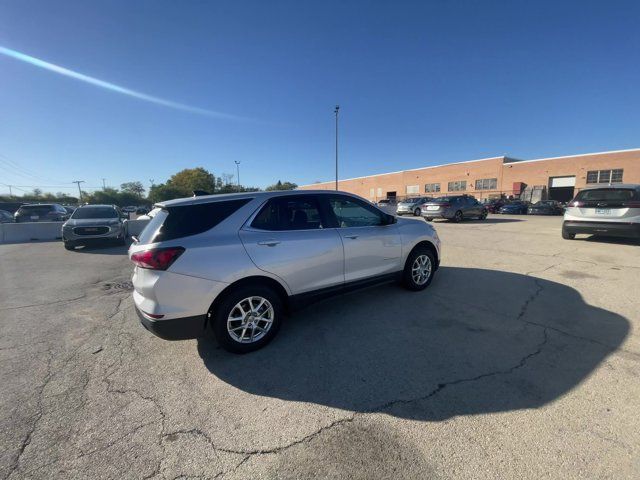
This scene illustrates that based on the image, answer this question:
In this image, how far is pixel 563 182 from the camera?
39094mm

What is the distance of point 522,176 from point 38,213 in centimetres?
5170

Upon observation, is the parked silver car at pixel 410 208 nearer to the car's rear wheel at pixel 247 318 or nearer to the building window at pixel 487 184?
the car's rear wheel at pixel 247 318

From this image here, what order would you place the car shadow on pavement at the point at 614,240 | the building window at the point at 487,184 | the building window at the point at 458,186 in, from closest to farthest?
the car shadow on pavement at the point at 614,240 → the building window at the point at 487,184 → the building window at the point at 458,186

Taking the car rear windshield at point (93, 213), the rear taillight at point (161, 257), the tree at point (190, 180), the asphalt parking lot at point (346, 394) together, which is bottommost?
the asphalt parking lot at point (346, 394)

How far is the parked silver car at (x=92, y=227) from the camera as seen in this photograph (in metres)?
10.1

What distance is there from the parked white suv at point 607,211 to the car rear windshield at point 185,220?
33.2 feet

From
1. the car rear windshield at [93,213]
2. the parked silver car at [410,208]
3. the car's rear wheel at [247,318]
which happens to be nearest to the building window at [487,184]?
the parked silver car at [410,208]

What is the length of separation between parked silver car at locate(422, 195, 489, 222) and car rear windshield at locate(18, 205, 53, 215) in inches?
833

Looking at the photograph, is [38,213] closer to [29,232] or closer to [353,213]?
[29,232]

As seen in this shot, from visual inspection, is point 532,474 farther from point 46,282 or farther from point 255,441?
point 46,282

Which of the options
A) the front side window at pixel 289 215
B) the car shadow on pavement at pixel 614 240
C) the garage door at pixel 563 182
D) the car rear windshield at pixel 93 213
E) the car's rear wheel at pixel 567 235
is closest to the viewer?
the front side window at pixel 289 215

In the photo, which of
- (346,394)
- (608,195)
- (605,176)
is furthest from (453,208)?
(605,176)

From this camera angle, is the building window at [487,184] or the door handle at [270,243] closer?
the door handle at [270,243]

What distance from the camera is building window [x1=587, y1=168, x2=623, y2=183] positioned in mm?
34406
